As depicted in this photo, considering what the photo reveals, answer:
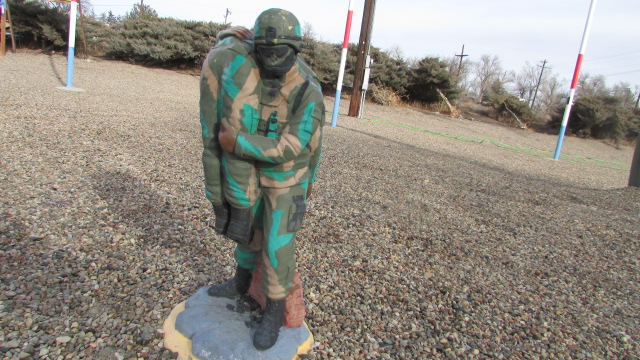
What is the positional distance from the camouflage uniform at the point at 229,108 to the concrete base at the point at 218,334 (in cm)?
71

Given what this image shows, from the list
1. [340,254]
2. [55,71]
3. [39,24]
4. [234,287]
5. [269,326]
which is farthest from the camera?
[39,24]

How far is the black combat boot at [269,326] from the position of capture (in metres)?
1.93

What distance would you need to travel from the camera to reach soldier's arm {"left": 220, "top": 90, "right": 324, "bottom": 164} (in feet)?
5.43

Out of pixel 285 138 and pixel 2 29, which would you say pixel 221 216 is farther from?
pixel 2 29

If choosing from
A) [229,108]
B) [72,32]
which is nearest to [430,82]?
[72,32]

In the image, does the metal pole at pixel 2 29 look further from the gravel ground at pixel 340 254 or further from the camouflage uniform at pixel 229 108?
the camouflage uniform at pixel 229 108

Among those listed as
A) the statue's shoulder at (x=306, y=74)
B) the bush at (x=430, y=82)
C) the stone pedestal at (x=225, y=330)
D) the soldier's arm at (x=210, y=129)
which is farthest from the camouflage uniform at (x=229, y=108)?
the bush at (x=430, y=82)

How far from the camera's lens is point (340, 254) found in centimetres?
325

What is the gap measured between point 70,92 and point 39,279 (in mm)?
8186

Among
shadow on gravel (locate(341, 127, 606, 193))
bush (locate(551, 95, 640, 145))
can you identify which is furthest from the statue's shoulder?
bush (locate(551, 95, 640, 145))

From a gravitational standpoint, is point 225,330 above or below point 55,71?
below

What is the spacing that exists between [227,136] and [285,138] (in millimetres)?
242

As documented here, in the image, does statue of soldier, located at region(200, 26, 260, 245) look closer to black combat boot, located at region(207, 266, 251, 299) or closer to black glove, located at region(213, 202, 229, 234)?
Result: black glove, located at region(213, 202, 229, 234)

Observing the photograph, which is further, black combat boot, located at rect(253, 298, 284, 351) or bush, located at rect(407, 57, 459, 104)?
bush, located at rect(407, 57, 459, 104)
